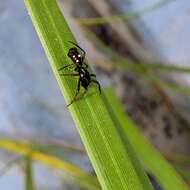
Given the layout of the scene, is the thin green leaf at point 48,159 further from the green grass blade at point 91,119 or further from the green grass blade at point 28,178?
the green grass blade at point 91,119

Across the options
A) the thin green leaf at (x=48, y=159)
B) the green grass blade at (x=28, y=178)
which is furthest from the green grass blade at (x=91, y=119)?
the thin green leaf at (x=48, y=159)

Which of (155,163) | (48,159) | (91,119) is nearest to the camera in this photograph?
(91,119)

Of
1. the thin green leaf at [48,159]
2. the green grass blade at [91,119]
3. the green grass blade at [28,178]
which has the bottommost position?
the green grass blade at [91,119]

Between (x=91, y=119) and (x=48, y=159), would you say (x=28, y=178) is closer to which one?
(x=48, y=159)

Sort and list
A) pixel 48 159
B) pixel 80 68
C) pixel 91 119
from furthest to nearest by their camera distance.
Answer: pixel 48 159 < pixel 80 68 < pixel 91 119

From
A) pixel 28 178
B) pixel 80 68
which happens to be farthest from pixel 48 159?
pixel 80 68

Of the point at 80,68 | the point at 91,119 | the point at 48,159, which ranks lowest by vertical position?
the point at 91,119

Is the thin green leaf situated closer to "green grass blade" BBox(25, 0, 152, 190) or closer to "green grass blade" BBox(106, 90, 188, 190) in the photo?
"green grass blade" BBox(106, 90, 188, 190)

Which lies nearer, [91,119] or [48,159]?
[91,119]

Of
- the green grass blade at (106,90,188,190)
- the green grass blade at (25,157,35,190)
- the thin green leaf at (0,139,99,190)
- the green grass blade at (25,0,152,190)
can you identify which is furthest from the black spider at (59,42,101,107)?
the thin green leaf at (0,139,99,190)
